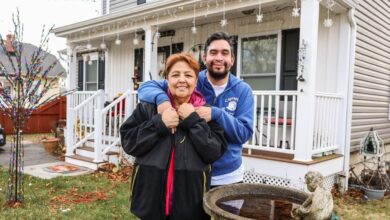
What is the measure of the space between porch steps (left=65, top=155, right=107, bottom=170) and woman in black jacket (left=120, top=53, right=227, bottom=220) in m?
4.88

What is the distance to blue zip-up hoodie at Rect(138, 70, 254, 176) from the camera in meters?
1.72

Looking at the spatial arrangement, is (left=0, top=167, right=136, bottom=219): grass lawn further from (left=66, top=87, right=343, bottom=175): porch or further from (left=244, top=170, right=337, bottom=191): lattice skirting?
(left=244, top=170, right=337, bottom=191): lattice skirting

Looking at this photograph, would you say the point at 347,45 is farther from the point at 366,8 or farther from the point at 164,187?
the point at 164,187

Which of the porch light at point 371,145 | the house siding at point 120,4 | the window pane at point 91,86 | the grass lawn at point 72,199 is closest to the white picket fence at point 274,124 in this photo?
the porch light at point 371,145

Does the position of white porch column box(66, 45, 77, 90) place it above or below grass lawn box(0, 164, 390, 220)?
above

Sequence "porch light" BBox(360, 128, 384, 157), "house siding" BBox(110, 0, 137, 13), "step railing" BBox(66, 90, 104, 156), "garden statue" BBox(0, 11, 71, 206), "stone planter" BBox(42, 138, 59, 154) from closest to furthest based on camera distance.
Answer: "garden statue" BBox(0, 11, 71, 206), "porch light" BBox(360, 128, 384, 157), "step railing" BBox(66, 90, 104, 156), "stone planter" BBox(42, 138, 59, 154), "house siding" BBox(110, 0, 137, 13)

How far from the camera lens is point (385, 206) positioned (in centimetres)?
484

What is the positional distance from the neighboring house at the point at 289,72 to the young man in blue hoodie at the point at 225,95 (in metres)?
2.85

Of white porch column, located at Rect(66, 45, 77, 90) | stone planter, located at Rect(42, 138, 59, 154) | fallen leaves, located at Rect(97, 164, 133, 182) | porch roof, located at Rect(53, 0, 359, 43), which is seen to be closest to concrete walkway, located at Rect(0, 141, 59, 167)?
stone planter, located at Rect(42, 138, 59, 154)

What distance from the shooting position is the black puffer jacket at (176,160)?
62.4 inches

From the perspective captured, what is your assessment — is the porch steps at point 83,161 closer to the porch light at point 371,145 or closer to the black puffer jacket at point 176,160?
the porch light at point 371,145

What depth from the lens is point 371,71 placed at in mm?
6336

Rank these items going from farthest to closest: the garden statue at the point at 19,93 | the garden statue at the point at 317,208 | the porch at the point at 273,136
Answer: the porch at the point at 273,136
the garden statue at the point at 19,93
the garden statue at the point at 317,208

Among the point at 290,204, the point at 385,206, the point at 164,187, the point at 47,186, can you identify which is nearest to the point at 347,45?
the point at 385,206
